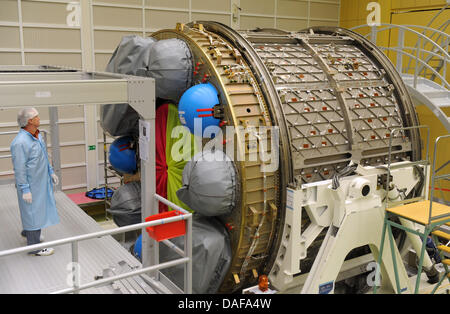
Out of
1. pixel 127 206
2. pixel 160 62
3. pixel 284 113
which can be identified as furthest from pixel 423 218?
pixel 127 206

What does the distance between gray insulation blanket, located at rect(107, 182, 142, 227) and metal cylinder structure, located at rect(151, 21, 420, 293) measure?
1.85 m

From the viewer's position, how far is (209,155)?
16.5ft

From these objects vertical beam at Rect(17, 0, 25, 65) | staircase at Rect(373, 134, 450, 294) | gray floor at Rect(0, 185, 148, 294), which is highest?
vertical beam at Rect(17, 0, 25, 65)

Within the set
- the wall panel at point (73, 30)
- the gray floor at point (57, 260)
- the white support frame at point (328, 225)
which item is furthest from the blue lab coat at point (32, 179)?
the wall panel at point (73, 30)

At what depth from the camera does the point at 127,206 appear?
653 cm

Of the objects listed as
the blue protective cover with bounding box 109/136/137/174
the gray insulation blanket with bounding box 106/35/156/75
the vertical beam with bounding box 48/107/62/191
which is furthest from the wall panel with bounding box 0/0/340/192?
the gray insulation blanket with bounding box 106/35/156/75

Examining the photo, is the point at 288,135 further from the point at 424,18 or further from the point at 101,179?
the point at 424,18

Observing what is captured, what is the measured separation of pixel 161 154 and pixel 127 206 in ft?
3.17

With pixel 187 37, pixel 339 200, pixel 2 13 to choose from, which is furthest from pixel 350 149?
pixel 2 13

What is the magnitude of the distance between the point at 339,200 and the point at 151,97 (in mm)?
2340

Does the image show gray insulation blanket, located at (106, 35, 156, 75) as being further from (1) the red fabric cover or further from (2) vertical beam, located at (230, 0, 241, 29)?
(2) vertical beam, located at (230, 0, 241, 29)

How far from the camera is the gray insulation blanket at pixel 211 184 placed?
4.83 m

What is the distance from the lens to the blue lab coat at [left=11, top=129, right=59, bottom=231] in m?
4.85

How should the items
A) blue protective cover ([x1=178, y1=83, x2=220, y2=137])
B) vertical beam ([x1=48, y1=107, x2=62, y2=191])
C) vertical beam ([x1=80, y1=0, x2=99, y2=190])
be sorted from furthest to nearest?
vertical beam ([x1=80, y1=0, x2=99, y2=190]), vertical beam ([x1=48, y1=107, x2=62, y2=191]), blue protective cover ([x1=178, y1=83, x2=220, y2=137])
